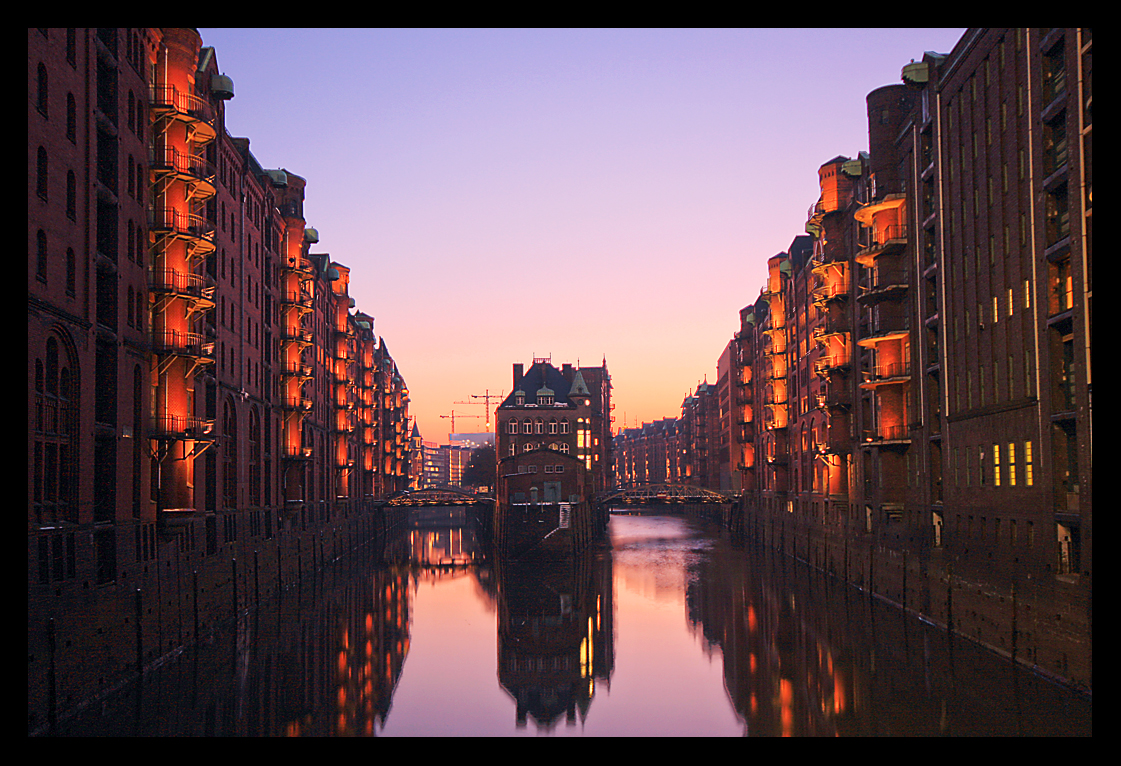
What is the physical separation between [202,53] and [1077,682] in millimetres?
44354

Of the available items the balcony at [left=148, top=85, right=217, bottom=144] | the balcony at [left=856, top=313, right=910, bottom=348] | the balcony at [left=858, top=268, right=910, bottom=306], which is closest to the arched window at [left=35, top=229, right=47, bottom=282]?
the balcony at [left=148, top=85, right=217, bottom=144]

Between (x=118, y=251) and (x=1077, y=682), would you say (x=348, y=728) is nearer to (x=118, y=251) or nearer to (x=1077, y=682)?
(x=118, y=251)

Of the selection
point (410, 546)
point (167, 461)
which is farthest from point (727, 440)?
point (167, 461)

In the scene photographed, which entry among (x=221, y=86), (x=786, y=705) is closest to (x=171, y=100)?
(x=221, y=86)

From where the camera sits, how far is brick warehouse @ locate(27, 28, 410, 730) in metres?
28.5

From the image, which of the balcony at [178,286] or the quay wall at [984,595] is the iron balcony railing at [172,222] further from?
the quay wall at [984,595]

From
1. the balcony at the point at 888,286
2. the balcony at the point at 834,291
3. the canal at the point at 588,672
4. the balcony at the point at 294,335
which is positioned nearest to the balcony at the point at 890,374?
the balcony at the point at 888,286

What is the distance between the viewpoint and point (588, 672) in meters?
39.3

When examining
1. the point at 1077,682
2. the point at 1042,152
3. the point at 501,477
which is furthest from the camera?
the point at 501,477

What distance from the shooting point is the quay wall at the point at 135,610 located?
2616 centimetres

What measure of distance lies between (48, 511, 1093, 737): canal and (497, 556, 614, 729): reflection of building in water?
16 cm
